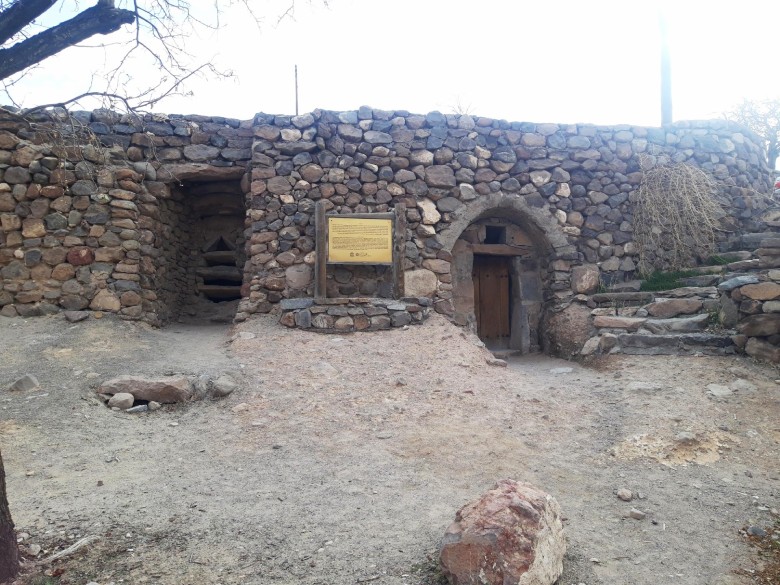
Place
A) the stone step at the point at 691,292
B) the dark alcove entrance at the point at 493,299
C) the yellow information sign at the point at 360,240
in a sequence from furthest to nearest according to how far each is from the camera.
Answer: the dark alcove entrance at the point at 493,299 < the yellow information sign at the point at 360,240 < the stone step at the point at 691,292

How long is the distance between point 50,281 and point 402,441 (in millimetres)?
5155

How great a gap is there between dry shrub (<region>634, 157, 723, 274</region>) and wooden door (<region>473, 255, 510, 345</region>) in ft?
6.64

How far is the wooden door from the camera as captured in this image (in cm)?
861

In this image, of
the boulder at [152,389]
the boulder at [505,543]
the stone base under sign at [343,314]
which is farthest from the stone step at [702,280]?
the boulder at [152,389]

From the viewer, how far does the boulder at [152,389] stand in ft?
16.5

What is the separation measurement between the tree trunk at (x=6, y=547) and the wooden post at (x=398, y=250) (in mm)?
5187

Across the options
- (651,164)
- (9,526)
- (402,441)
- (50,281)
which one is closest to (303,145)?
(50,281)

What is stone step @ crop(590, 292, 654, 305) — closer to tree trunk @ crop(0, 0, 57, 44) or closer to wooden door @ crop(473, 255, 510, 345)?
wooden door @ crop(473, 255, 510, 345)

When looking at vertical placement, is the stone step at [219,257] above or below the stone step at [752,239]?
below

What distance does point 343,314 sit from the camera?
7.05 m

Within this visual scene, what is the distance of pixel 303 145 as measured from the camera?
7.63 m

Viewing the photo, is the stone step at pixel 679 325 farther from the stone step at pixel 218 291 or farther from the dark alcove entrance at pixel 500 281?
the stone step at pixel 218 291

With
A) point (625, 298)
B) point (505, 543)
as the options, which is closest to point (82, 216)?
point (505, 543)

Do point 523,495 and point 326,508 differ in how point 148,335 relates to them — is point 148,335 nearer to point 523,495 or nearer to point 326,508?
point 326,508
